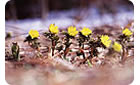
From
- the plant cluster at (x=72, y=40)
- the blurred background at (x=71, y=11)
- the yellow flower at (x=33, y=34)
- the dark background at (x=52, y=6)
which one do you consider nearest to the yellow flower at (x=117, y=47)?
the plant cluster at (x=72, y=40)

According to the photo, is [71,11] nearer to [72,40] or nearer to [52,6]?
[52,6]

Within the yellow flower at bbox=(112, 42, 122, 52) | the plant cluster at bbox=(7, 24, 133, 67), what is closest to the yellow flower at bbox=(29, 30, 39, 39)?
the plant cluster at bbox=(7, 24, 133, 67)

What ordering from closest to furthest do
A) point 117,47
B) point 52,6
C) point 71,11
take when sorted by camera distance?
point 117,47 < point 52,6 < point 71,11

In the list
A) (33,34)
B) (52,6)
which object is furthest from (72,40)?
(52,6)

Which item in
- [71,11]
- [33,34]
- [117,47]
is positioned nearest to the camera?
[33,34]

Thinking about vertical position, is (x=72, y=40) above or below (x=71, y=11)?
below

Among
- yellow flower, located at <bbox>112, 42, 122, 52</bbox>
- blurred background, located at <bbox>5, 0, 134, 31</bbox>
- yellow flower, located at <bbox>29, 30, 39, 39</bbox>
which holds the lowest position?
yellow flower, located at <bbox>112, 42, 122, 52</bbox>

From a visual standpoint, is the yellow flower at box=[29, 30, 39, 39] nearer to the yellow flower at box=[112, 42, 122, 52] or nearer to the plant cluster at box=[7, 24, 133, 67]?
the plant cluster at box=[7, 24, 133, 67]

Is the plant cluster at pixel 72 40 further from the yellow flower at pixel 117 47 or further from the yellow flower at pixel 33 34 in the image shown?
the yellow flower at pixel 117 47
